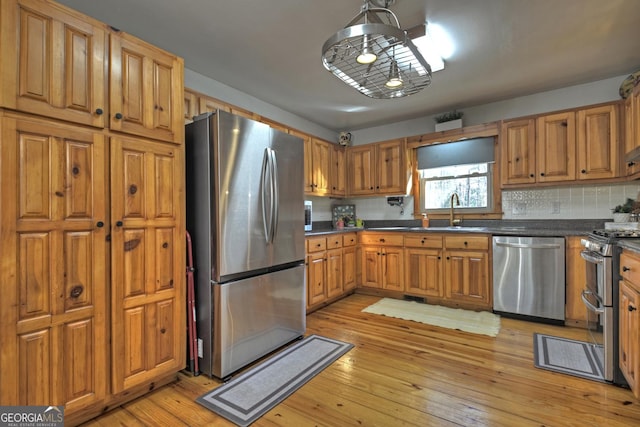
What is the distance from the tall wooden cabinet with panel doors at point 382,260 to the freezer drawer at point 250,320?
1642 millimetres

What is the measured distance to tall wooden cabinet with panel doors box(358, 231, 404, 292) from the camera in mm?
3908

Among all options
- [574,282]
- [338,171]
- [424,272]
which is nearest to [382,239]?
[424,272]

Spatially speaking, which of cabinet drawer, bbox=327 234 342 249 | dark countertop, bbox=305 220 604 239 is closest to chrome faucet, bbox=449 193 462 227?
dark countertop, bbox=305 220 604 239

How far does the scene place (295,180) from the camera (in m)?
2.68

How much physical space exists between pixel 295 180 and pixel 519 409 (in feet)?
7.18

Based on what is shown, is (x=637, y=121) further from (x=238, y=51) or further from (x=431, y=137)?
(x=238, y=51)

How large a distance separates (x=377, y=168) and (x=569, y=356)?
3018mm

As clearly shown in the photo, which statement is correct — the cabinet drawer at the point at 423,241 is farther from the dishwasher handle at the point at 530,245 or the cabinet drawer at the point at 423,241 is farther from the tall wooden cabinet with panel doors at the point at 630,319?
the tall wooden cabinet with panel doors at the point at 630,319

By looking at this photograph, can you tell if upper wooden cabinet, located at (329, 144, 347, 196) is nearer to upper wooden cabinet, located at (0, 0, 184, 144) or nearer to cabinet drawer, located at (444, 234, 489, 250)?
cabinet drawer, located at (444, 234, 489, 250)

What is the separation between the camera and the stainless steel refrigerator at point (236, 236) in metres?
2.05

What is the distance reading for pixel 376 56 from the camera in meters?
1.83

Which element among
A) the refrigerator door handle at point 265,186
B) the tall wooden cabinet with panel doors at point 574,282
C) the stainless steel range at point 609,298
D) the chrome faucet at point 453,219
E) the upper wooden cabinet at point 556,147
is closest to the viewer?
the stainless steel range at point 609,298

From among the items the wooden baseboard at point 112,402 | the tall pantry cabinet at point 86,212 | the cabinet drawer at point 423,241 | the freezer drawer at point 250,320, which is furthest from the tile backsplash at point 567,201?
the wooden baseboard at point 112,402

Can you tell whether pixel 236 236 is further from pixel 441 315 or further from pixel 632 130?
pixel 632 130
